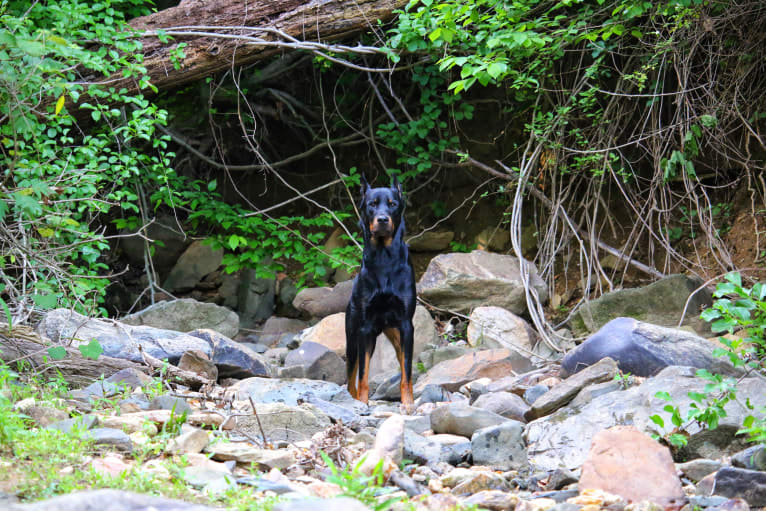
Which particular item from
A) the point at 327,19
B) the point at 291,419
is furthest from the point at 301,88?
the point at 291,419

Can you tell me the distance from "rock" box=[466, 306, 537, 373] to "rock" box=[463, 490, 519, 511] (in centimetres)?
378

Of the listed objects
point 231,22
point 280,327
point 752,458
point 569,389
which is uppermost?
point 231,22

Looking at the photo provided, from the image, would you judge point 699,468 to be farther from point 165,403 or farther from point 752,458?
point 165,403

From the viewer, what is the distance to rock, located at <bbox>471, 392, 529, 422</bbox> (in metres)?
3.86

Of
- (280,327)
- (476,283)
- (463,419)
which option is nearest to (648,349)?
(463,419)

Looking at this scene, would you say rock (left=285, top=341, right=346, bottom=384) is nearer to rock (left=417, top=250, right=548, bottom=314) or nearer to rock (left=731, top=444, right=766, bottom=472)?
rock (left=417, top=250, right=548, bottom=314)

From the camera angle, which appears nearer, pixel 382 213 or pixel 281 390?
pixel 281 390

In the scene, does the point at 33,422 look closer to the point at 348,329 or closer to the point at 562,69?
the point at 348,329

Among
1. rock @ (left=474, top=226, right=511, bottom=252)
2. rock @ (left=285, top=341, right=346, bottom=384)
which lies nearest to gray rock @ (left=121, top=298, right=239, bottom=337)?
rock @ (left=285, top=341, right=346, bottom=384)

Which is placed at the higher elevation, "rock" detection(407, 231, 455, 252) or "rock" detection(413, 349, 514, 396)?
"rock" detection(413, 349, 514, 396)

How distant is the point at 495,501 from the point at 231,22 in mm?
5111

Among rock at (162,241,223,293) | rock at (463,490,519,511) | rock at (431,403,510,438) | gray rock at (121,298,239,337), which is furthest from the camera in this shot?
rock at (162,241,223,293)

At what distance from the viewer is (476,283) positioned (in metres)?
6.88

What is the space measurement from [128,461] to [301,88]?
7.55m
